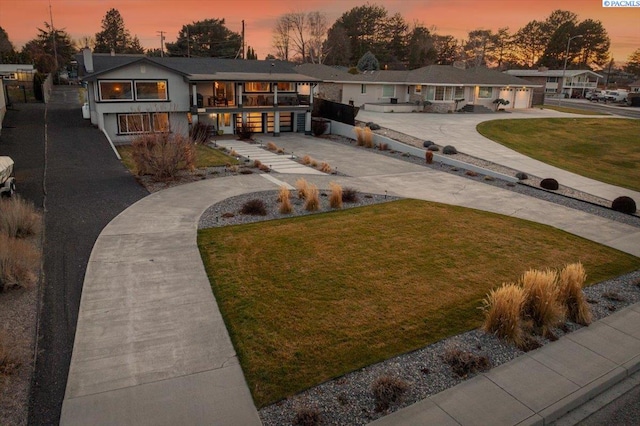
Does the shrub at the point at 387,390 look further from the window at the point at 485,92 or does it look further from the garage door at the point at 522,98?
the garage door at the point at 522,98

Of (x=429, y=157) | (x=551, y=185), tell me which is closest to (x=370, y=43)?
(x=429, y=157)

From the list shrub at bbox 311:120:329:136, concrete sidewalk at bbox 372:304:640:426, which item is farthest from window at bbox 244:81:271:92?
concrete sidewalk at bbox 372:304:640:426

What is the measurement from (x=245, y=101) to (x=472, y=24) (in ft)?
275

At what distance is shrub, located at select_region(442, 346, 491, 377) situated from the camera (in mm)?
7961

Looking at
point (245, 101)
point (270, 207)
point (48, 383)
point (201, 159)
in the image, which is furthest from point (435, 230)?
point (245, 101)

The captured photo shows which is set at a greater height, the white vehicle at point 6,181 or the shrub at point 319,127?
the shrub at point 319,127

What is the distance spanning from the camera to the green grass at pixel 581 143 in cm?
2898

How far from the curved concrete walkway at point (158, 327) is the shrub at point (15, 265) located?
1.27 metres

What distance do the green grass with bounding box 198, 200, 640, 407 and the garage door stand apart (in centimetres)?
4251

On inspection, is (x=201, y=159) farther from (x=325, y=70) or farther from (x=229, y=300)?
(x=325, y=70)

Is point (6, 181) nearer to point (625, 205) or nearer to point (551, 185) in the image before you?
point (551, 185)

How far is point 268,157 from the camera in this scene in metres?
27.6

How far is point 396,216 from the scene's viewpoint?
16.9 m

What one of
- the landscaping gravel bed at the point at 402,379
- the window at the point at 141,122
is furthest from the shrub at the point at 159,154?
the landscaping gravel bed at the point at 402,379
